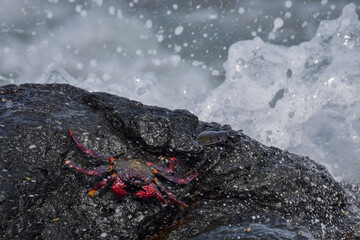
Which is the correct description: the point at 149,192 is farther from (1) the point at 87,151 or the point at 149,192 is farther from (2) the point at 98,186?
(1) the point at 87,151

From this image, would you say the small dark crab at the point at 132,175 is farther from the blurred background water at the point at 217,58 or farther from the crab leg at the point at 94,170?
the blurred background water at the point at 217,58

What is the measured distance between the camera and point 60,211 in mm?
2277

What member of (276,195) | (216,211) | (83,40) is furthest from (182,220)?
(83,40)

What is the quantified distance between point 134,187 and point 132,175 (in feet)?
0.52

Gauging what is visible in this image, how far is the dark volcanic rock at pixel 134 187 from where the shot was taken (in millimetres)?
2270

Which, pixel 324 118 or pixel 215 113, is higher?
pixel 324 118

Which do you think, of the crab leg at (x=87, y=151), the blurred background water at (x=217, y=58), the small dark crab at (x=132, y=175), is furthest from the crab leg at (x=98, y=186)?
the blurred background water at (x=217, y=58)

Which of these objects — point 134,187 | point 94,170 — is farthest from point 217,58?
point 94,170

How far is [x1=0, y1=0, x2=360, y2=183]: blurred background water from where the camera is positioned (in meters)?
7.19

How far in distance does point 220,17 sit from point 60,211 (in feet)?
30.4

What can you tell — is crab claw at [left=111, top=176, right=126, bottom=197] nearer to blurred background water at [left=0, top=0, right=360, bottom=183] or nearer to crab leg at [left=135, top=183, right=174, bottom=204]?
crab leg at [left=135, top=183, right=174, bottom=204]

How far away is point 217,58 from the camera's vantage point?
9.71 m

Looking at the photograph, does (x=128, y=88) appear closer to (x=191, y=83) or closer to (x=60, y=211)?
(x=191, y=83)

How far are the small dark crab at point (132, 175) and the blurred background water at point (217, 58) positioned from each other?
198 inches
